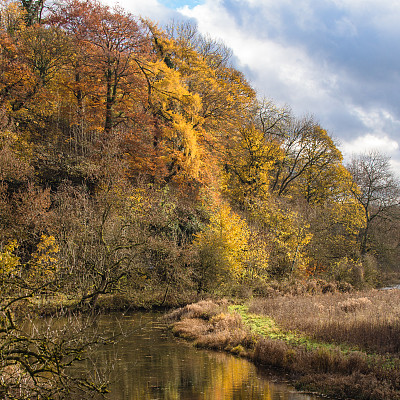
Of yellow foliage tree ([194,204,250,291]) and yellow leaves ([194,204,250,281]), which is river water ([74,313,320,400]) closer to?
yellow foliage tree ([194,204,250,291])

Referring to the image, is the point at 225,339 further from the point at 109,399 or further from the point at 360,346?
the point at 109,399

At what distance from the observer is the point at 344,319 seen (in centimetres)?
1773

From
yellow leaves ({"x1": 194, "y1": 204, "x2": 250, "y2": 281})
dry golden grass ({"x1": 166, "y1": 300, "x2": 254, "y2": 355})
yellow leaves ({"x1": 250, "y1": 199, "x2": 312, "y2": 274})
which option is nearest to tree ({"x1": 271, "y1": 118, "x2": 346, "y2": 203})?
yellow leaves ({"x1": 250, "y1": 199, "x2": 312, "y2": 274})

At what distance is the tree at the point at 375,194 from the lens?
39.0 m

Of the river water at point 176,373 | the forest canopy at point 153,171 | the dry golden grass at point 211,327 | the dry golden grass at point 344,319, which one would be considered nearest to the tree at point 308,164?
the forest canopy at point 153,171

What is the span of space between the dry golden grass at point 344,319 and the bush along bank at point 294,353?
0.52 m

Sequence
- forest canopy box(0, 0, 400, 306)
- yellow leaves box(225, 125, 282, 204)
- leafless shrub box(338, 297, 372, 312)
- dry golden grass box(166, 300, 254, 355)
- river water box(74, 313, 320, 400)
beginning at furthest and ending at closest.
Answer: yellow leaves box(225, 125, 282, 204)
forest canopy box(0, 0, 400, 306)
leafless shrub box(338, 297, 372, 312)
dry golden grass box(166, 300, 254, 355)
river water box(74, 313, 320, 400)

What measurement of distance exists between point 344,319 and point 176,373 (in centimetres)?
766

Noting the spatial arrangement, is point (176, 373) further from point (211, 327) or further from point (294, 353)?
point (211, 327)

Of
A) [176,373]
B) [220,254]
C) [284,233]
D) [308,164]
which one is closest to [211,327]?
→ [176,373]

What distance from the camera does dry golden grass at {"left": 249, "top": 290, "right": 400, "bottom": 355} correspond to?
15.1 metres

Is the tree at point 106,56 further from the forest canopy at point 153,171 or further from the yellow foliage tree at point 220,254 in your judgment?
the yellow foliage tree at point 220,254

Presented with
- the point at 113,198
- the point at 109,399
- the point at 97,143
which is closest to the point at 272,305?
the point at 113,198

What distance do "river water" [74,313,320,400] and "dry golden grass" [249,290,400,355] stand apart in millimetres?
3460
